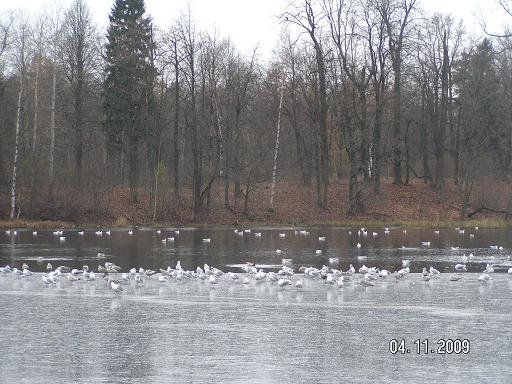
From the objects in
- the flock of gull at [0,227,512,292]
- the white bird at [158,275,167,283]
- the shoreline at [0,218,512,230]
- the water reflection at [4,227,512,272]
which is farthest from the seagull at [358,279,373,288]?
the shoreline at [0,218,512,230]

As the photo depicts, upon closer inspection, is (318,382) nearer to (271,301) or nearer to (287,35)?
(271,301)

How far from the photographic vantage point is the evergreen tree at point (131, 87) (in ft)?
173

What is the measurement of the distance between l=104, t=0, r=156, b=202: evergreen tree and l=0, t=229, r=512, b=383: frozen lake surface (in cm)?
2886

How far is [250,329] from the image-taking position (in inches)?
546

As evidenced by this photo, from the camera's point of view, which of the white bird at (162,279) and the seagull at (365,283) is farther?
the white bird at (162,279)

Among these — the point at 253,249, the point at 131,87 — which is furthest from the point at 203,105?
the point at 253,249

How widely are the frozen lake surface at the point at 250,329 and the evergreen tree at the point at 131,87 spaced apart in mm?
28864

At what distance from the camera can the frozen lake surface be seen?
10.8 metres

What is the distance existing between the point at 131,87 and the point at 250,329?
136ft

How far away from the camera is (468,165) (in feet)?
175

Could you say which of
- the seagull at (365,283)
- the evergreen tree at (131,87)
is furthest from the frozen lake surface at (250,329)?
the evergreen tree at (131,87)

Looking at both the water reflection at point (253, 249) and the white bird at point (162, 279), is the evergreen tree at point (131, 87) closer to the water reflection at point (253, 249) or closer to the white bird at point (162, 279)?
the water reflection at point (253, 249)

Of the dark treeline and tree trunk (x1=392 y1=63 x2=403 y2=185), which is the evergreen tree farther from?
tree trunk (x1=392 y1=63 x2=403 y2=185)

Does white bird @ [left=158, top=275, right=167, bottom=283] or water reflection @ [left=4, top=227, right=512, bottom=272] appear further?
water reflection @ [left=4, top=227, right=512, bottom=272]
